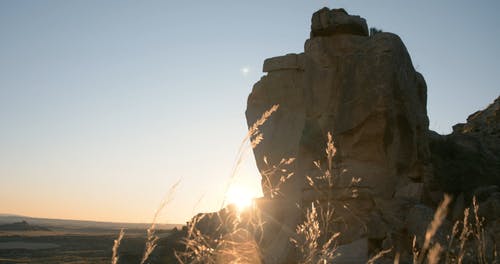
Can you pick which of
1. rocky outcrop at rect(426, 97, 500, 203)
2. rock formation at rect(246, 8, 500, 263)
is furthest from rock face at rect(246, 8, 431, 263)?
rocky outcrop at rect(426, 97, 500, 203)

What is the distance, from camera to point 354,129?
16.1 metres

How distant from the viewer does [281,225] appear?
16.8m

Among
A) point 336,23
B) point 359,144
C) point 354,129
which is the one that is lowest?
point 359,144

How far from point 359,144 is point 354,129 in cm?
56

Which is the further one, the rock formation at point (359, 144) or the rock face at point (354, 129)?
A: the rock face at point (354, 129)

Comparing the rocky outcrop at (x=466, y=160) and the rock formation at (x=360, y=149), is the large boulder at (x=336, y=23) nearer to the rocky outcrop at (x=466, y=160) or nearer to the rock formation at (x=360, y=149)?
the rock formation at (x=360, y=149)

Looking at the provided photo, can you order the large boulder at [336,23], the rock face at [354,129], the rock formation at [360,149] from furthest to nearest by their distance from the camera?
1. the large boulder at [336,23]
2. the rock face at [354,129]
3. the rock formation at [360,149]

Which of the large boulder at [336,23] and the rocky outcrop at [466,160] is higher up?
the large boulder at [336,23]

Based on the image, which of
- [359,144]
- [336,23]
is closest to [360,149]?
[359,144]

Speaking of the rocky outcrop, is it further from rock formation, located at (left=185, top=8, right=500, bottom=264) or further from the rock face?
the rock face

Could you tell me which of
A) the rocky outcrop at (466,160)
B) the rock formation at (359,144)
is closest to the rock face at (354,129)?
the rock formation at (359,144)

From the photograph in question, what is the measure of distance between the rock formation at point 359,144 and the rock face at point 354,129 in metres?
0.04

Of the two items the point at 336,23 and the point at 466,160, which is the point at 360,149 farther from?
the point at 466,160

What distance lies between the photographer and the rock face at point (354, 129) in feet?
48.4
